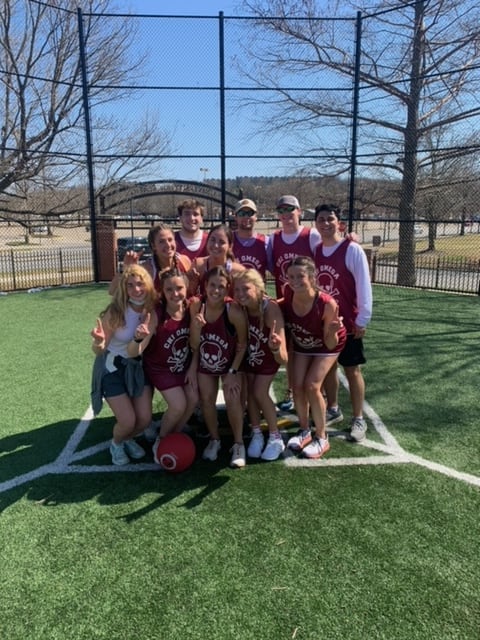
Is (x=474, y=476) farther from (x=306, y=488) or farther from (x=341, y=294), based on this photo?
(x=341, y=294)

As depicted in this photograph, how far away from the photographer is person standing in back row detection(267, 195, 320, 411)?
426cm

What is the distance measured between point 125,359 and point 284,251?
1.77 metres

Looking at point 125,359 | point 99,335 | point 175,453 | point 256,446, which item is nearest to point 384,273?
point 256,446

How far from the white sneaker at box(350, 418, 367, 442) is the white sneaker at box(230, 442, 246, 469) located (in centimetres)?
98

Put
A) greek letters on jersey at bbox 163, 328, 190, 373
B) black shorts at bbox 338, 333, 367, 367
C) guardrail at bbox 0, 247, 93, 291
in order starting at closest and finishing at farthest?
greek letters on jersey at bbox 163, 328, 190, 373, black shorts at bbox 338, 333, 367, 367, guardrail at bbox 0, 247, 93, 291

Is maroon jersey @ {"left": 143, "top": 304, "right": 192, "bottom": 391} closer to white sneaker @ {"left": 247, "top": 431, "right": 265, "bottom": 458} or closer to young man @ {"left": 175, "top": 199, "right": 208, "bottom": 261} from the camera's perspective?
white sneaker @ {"left": 247, "top": 431, "right": 265, "bottom": 458}

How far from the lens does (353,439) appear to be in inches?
156

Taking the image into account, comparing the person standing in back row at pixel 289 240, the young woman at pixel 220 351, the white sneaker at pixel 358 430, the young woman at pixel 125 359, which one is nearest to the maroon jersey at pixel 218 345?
the young woman at pixel 220 351

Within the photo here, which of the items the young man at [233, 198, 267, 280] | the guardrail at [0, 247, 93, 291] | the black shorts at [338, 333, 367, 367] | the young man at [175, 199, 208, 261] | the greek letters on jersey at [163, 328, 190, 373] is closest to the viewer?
the greek letters on jersey at [163, 328, 190, 373]

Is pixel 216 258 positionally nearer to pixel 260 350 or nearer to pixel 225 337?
pixel 225 337

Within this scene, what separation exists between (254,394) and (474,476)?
170cm

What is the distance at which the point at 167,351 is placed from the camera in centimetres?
364

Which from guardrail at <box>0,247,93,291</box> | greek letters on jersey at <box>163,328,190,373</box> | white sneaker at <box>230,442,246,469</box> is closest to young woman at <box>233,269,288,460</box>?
white sneaker at <box>230,442,246,469</box>

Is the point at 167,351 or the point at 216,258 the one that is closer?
the point at 167,351
